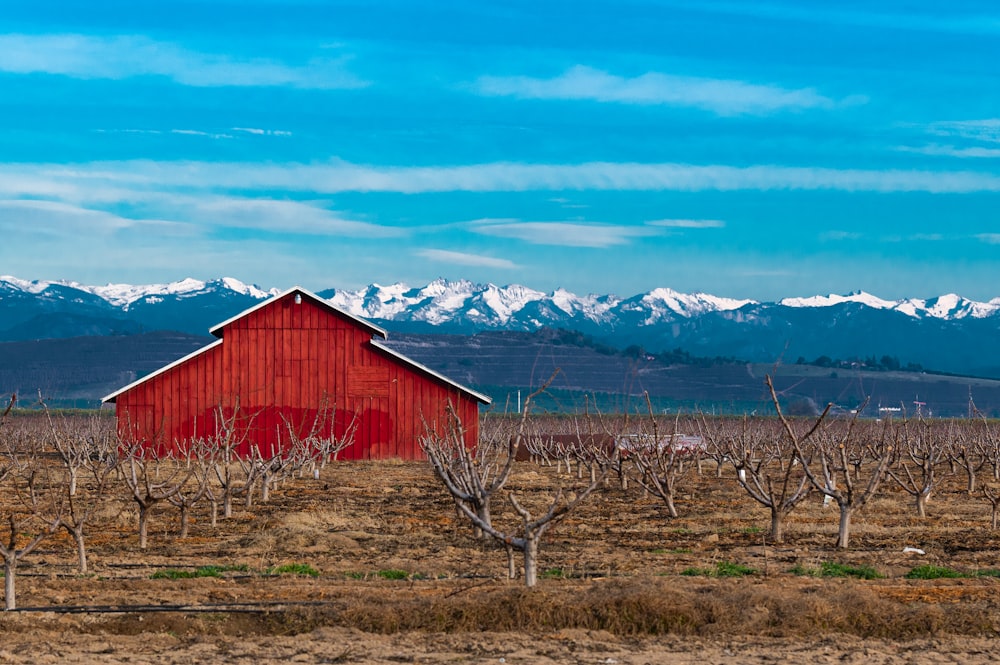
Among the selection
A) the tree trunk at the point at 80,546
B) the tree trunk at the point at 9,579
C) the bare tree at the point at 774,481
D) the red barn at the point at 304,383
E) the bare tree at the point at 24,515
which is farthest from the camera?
the red barn at the point at 304,383

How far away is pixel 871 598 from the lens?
1427 centimetres

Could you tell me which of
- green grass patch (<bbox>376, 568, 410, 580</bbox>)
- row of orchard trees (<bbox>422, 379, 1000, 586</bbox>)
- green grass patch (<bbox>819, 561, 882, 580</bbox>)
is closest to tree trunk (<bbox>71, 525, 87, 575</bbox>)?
green grass patch (<bbox>376, 568, 410, 580</bbox>)

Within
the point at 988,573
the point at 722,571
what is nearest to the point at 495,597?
the point at 722,571

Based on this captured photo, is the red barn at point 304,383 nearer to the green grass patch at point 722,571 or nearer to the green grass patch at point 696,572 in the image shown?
the green grass patch at point 722,571

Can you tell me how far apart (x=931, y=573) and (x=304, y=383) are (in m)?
36.0

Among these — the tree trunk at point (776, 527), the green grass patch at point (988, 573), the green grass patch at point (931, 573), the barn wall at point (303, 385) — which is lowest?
the green grass patch at point (988, 573)

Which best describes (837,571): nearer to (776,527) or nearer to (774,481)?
(776,527)

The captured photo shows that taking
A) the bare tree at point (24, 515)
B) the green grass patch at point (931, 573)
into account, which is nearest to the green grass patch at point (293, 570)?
the bare tree at point (24, 515)

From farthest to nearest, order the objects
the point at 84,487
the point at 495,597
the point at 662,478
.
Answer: the point at 662,478 → the point at 84,487 → the point at 495,597

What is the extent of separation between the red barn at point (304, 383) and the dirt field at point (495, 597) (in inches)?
997

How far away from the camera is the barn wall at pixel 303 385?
50062mm

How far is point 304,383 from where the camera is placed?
5072cm

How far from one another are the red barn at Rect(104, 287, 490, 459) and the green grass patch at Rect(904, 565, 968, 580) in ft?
107

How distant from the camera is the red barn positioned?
50062 millimetres
